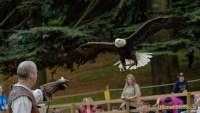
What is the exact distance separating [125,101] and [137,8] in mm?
5546

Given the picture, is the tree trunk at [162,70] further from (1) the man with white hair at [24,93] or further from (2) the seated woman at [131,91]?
(1) the man with white hair at [24,93]

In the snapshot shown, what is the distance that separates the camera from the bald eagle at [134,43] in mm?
10672

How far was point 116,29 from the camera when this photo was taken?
17812 mm

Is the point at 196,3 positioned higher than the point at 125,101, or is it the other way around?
the point at 196,3

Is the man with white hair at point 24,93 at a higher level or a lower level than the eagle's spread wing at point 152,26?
lower

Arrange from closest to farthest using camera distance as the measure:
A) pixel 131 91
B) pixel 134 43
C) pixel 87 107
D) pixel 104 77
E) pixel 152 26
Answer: pixel 152 26 < pixel 134 43 < pixel 131 91 < pixel 87 107 < pixel 104 77

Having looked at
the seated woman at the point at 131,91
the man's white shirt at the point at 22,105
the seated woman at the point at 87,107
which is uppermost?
the man's white shirt at the point at 22,105

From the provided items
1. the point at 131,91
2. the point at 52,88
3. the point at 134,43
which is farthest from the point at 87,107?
the point at 52,88

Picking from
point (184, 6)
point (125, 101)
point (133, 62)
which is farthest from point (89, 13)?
point (133, 62)

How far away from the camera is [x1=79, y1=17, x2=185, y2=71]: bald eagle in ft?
35.0

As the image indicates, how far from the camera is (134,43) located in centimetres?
1109

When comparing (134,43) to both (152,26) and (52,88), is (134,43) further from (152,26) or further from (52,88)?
(52,88)

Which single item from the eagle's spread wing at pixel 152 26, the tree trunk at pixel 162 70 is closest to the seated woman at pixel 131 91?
the eagle's spread wing at pixel 152 26

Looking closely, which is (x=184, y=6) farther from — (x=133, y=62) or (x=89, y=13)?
(x=133, y=62)
